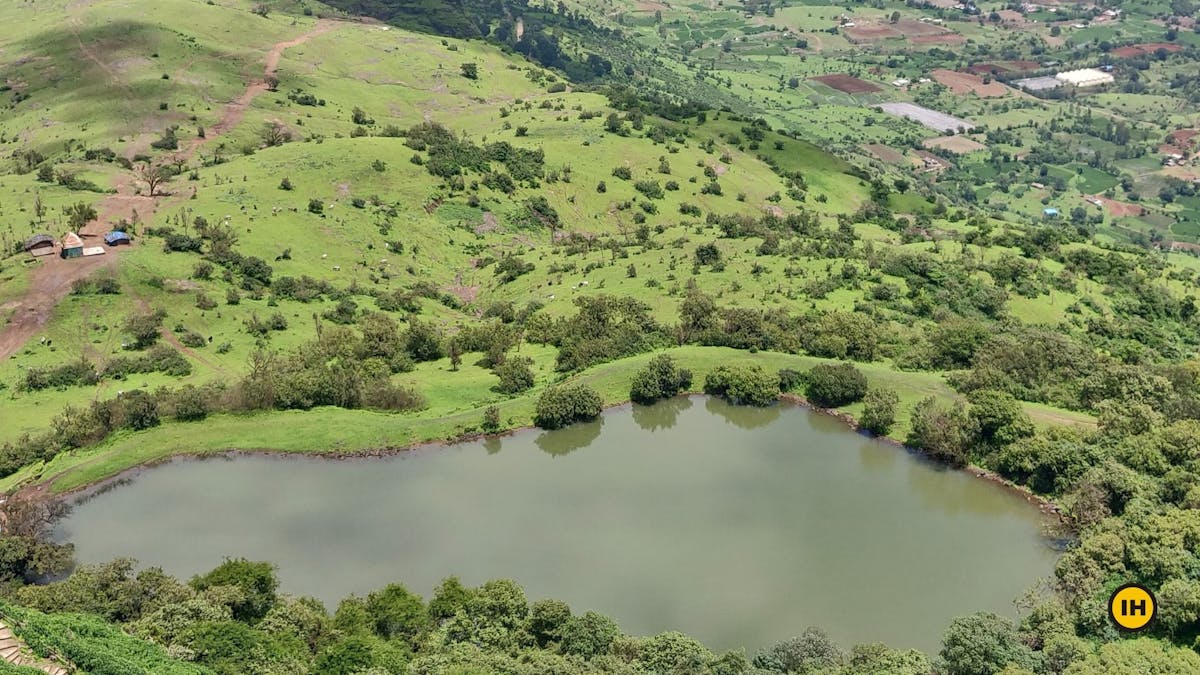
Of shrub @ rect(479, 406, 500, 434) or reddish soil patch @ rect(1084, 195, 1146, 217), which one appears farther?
reddish soil patch @ rect(1084, 195, 1146, 217)

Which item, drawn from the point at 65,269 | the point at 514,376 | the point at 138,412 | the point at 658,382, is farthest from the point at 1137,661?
the point at 65,269

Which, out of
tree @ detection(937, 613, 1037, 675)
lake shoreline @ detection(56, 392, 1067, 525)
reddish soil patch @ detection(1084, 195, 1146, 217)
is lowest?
reddish soil patch @ detection(1084, 195, 1146, 217)

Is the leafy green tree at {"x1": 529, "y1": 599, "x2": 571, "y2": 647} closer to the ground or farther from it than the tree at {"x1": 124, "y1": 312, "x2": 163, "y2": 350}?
farther from it

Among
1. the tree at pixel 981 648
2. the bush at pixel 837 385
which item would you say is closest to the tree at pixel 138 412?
the bush at pixel 837 385

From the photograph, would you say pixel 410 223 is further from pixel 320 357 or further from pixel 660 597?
pixel 660 597

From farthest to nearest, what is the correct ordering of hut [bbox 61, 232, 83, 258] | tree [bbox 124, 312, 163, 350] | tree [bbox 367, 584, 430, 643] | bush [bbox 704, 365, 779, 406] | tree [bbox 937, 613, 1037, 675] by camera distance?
1. hut [bbox 61, 232, 83, 258]
2. tree [bbox 124, 312, 163, 350]
3. bush [bbox 704, 365, 779, 406]
4. tree [bbox 367, 584, 430, 643]
5. tree [bbox 937, 613, 1037, 675]

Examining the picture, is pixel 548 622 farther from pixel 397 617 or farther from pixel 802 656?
pixel 802 656

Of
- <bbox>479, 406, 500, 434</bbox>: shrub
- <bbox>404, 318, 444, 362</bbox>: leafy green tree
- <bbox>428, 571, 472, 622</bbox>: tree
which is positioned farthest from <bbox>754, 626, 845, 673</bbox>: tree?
<bbox>404, 318, 444, 362</bbox>: leafy green tree

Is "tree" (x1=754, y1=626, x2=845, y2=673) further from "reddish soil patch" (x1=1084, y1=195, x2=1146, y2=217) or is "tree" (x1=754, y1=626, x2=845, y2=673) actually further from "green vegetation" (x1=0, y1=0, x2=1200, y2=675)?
"reddish soil patch" (x1=1084, y1=195, x2=1146, y2=217)
